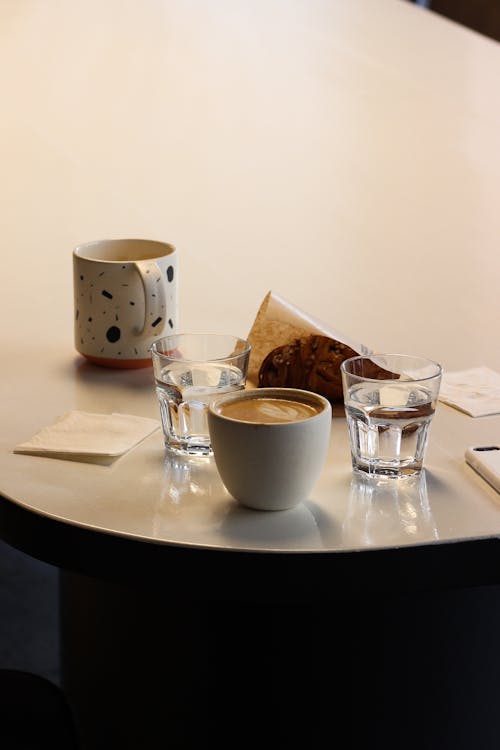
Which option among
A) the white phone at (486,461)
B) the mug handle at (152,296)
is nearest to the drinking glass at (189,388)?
the mug handle at (152,296)

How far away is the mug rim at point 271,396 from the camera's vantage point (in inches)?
28.4

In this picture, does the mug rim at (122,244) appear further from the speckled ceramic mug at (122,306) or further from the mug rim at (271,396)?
the mug rim at (271,396)

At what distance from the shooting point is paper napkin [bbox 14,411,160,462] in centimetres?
83

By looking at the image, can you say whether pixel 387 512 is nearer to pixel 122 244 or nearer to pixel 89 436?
pixel 89 436

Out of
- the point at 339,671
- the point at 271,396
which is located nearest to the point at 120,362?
the point at 271,396

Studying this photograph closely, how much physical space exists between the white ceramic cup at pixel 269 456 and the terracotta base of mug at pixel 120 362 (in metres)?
0.29

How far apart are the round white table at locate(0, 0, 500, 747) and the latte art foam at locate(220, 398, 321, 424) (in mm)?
64

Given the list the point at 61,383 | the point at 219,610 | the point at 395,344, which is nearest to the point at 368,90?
the point at 395,344

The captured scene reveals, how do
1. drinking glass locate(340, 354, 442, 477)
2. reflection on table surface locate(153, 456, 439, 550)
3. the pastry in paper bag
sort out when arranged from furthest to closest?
the pastry in paper bag
drinking glass locate(340, 354, 442, 477)
reflection on table surface locate(153, 456, 439, 550)

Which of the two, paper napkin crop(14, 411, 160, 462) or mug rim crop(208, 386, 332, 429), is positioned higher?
mug rim crop(208, 386, 332, 429)

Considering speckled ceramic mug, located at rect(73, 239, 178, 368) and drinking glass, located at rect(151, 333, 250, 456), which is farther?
speckled ceramic mug, located at rect(73, 239, 178, 368)

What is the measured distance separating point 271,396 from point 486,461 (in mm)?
183

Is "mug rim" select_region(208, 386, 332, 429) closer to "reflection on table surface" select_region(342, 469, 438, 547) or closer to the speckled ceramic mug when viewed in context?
"reflection on table surface" select_region(342, 469, 438, 547)

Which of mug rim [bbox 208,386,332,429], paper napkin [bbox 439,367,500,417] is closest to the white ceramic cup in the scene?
mug rim [bbox 208,386,332,429]
